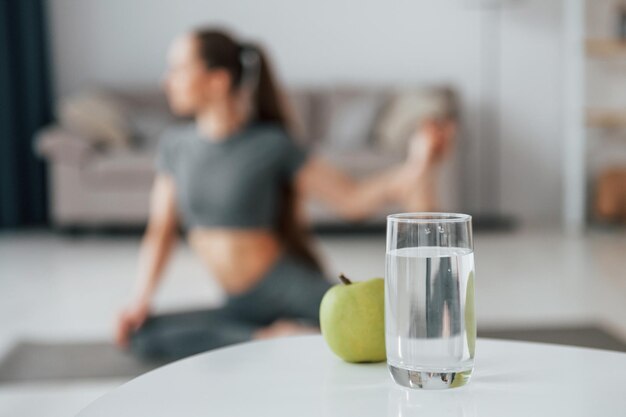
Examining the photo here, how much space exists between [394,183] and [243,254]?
649 millimetres

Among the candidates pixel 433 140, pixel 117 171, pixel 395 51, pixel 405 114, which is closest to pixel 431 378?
pixel 433 140

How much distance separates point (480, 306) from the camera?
3316 mm

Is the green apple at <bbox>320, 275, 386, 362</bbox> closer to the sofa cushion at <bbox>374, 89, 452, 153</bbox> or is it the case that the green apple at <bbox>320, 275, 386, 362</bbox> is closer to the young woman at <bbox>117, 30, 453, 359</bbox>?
the young woman at <bbox>117, 30, 453, 359</bbox>

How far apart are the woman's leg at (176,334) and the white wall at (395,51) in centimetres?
396

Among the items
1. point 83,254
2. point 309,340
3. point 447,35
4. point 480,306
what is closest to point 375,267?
point 480,306

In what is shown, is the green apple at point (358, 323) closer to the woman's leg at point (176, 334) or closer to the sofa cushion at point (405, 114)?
the woman's leg at point (176, 334)

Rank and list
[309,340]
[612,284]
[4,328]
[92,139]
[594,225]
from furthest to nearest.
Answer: [594,225]
[92,139]
[612,284]
[4,328]
[309,340]

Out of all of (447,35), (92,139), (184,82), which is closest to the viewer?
(184,82)

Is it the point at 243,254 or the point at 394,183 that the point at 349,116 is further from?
the point at 394,183

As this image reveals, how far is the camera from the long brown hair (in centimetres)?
227

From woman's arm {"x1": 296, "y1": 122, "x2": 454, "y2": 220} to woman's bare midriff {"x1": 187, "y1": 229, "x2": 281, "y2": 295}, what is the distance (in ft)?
0.53

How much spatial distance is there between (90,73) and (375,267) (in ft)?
9.47

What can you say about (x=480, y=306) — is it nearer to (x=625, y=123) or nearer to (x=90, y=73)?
(x=625, y=123)

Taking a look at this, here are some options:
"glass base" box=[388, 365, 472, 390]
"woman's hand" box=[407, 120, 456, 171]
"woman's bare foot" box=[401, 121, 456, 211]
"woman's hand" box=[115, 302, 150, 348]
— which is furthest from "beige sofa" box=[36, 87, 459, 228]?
"glass base" box=[388, 365, 472, 390]
